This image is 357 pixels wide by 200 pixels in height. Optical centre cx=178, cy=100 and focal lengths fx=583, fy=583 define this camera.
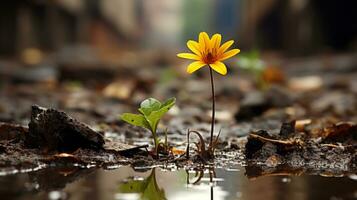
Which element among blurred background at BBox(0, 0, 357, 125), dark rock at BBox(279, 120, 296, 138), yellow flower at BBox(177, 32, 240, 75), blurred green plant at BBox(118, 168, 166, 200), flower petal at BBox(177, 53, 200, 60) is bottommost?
blurred green plant at BBox(118, 168, 166, 200)

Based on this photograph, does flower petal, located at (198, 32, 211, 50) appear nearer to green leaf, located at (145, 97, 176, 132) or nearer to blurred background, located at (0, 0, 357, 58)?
green leaf, located at (145, 97, 176, 132)

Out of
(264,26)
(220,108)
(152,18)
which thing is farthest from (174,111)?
(152,18)

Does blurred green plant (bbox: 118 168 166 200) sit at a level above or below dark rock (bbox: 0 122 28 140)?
below

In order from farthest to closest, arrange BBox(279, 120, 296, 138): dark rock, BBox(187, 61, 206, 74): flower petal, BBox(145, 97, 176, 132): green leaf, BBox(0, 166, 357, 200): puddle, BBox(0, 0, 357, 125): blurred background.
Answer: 1. BBox(0, 0, 357, 125): blurred background
2. BBox(279, 120, 296, 138): dark rock
3. BBox(145, 97, 176, 132): green leaf
4. BBox(187, 61, 206, 74): flower petal
5. BBox(0, 166, 357, 200): puddle

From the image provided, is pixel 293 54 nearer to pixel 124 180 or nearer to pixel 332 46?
pixel 332 46

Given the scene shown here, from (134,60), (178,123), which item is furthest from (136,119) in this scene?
(134,60)

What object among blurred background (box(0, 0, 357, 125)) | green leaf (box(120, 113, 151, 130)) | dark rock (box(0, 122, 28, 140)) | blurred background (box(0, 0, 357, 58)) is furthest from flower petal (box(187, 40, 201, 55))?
blurred background (box(0, 0, 357, 58))
